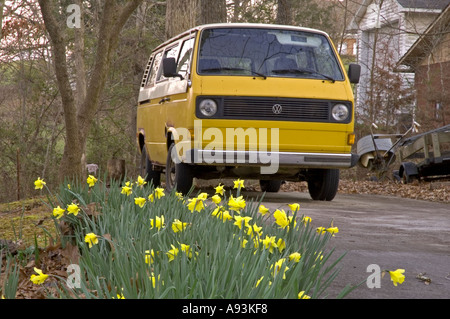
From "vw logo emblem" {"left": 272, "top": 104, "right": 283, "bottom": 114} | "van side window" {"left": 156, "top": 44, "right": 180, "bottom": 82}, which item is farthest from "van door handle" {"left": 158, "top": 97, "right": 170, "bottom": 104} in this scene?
"vw logo emblem" {"left": 272, "top": 104, "right": 283, "bottom": 114}

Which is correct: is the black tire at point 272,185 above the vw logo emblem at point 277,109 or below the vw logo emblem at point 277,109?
below

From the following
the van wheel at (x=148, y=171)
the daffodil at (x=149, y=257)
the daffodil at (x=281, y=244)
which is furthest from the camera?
the van wheel at (x=148, y=171)

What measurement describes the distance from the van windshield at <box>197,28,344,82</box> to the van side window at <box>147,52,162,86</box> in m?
2.23

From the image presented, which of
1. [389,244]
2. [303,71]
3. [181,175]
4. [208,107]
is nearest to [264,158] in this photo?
[208,107]

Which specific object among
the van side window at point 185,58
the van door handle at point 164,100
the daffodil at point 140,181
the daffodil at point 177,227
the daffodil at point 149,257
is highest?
the van side window at point 185,58

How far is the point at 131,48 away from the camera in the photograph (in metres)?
26.0

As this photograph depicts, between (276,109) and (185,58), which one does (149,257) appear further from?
(185,58)

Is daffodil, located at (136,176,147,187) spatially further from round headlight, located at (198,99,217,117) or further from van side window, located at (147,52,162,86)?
van side window, located at (147,52,162,86)

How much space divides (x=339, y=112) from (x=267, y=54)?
1248 mm

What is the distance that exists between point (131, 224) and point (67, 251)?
29.7 inches

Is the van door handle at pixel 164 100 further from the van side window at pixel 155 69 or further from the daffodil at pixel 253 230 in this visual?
the daffodil at pixel 253 230

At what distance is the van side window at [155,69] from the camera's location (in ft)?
39.9

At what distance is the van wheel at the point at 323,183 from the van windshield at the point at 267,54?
141 centimetres
